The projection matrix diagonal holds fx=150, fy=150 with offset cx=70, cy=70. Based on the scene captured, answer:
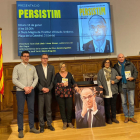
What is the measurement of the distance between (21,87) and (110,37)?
366 cm

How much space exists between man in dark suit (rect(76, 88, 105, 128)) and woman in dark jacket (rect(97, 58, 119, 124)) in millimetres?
164

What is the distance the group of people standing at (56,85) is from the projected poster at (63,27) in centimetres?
202

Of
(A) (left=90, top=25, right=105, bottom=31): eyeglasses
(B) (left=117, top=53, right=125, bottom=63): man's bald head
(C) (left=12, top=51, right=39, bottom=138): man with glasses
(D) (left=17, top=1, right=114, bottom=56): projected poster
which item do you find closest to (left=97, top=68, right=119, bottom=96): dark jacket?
(B) (left=117, top=53, right=125, bottom=63): man's bald head

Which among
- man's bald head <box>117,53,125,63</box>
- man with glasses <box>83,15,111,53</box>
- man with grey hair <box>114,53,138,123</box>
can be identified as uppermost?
man with glasses <box>83,15,111,53</box>

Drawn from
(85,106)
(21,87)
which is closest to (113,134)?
(85,106)

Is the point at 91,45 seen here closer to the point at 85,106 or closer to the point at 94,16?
the point at 94,16

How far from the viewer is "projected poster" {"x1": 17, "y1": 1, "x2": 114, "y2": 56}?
4793 mm

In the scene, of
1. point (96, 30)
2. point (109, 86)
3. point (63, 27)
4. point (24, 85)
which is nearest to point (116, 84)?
point (109, 86)

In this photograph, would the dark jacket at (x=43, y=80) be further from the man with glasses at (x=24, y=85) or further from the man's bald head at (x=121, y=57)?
the man's bald head at (x=121, y=57)

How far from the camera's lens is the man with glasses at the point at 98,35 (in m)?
5.06

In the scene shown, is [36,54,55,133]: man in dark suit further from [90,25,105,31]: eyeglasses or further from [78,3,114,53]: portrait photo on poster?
[90,25,105,31]: eyeglasses

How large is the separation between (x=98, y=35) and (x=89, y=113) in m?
3.01

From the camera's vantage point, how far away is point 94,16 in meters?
5.10

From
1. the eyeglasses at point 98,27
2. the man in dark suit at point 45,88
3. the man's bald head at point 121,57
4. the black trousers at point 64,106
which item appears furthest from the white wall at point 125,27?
the black trousers at point 64,106
